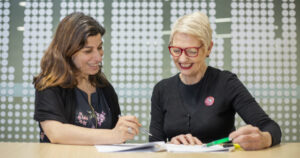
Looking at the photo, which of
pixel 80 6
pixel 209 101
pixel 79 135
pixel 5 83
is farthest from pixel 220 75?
pixel 5 83

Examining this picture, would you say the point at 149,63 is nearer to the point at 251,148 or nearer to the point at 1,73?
the point at 1,73

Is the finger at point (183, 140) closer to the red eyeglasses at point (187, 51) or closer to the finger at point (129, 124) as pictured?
the finger at point (129, 124)

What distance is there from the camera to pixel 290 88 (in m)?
3.49

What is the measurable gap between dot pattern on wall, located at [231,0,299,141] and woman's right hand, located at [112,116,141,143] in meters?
2.11

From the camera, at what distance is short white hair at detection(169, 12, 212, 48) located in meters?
1.75

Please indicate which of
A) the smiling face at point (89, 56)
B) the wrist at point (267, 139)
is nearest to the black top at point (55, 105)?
the smiling face at point (89, 56)

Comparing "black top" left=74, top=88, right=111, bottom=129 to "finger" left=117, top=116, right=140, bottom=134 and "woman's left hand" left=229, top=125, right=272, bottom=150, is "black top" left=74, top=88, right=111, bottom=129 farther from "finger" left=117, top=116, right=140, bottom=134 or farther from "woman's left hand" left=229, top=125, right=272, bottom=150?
"woman's left hand" left=229, top=125, right=272, bottom=150

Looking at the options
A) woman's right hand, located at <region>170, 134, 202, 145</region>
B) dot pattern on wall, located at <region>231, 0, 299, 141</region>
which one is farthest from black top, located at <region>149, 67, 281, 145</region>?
dot pattern on wall, located at <region>231, 0, 299, 141</region>

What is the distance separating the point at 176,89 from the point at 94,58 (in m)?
0.48

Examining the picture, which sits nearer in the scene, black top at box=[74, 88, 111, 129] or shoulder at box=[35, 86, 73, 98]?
shoulder at box=[35, 86, 73, 98]

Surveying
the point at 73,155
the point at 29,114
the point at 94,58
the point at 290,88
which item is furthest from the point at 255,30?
the point at 73,155

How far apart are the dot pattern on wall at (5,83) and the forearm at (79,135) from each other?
2129mm

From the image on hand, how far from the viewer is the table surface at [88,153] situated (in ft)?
4.21

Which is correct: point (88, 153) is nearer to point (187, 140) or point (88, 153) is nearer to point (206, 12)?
point (187, 140)
